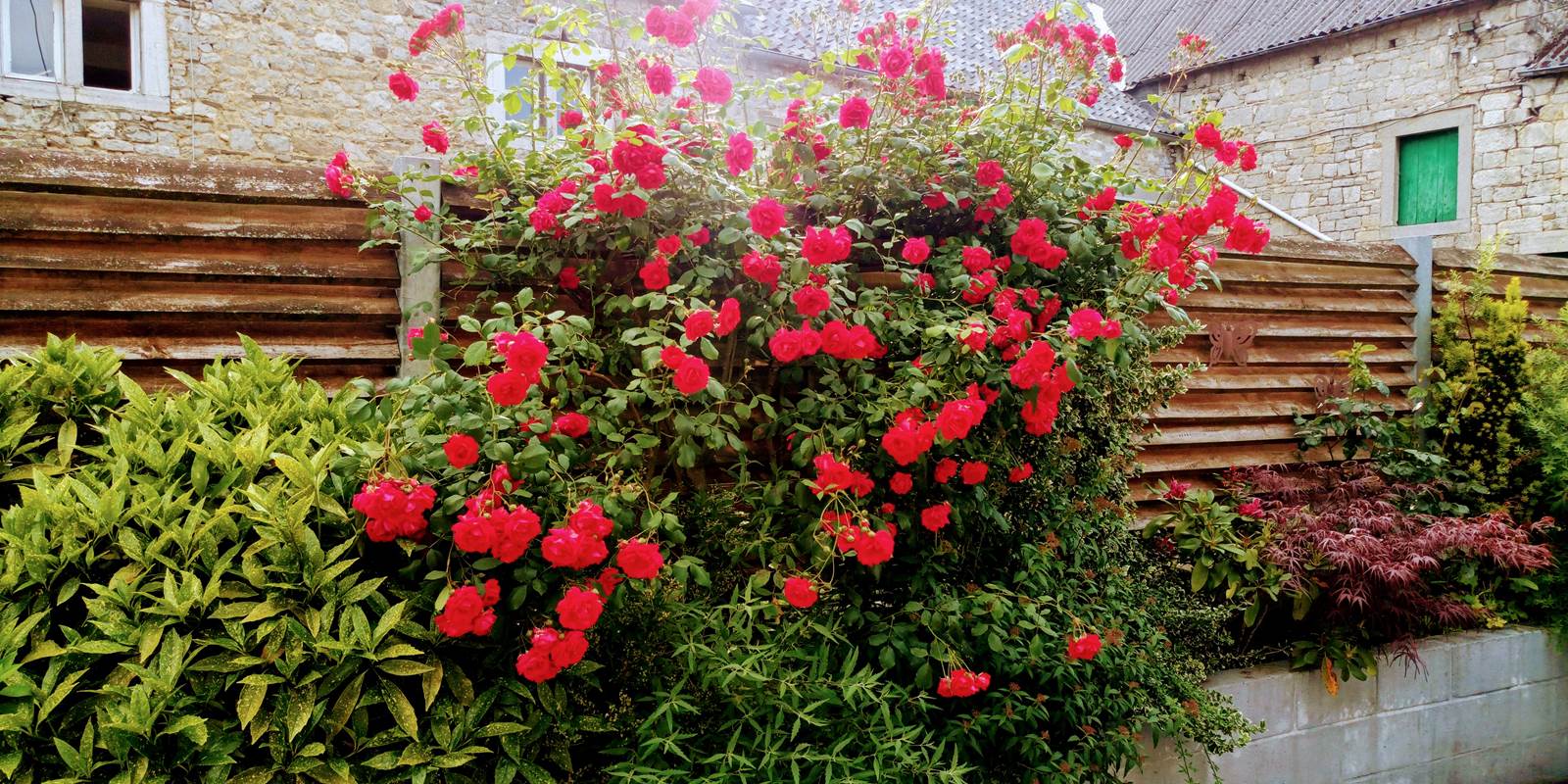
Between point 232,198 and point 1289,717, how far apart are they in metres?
4.10

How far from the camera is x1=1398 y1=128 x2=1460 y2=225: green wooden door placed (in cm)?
1333

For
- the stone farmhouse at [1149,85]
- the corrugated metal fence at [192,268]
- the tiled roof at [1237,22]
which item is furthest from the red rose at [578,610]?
the tiled roof at [1237,22]

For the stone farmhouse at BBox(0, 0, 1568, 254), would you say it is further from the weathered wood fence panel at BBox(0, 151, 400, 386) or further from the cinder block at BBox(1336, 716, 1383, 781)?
the cinder block at BBox(1336, 716, 1383, 781)

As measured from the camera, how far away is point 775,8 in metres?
12.8

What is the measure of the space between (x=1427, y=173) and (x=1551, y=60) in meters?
1.92

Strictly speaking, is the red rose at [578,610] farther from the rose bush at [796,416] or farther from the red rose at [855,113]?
the red rose at [855,113]

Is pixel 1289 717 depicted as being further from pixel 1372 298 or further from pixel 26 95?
pixel 26 95

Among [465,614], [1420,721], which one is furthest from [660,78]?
[1420,721]

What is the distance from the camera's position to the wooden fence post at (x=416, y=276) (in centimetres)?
298

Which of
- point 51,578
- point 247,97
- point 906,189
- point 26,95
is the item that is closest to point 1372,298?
point 906,189

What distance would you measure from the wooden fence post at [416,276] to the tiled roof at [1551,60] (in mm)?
13725

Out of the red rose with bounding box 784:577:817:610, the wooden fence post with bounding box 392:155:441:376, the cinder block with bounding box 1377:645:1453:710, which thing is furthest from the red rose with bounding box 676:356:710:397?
the cinder block with bounding box 1377:645:1453:710

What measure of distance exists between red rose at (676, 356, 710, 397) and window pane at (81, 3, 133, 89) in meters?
7.35

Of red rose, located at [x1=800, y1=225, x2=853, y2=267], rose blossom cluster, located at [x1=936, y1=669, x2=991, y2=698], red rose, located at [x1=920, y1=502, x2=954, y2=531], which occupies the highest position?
red rose, located at [x1=800, y1=225, x2=853, y2=267]
